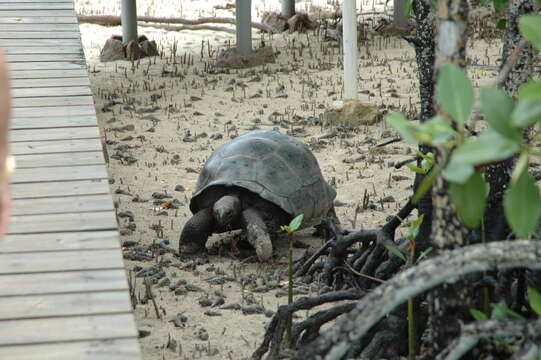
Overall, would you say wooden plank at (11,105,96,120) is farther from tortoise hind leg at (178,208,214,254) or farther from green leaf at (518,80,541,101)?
green leaf at (518,80,541,101)

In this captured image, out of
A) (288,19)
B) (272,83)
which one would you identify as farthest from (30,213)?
(288,19)

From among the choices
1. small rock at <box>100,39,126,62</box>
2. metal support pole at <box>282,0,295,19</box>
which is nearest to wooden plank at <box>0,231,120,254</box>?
small rock at <box>100,39,126,62</box>

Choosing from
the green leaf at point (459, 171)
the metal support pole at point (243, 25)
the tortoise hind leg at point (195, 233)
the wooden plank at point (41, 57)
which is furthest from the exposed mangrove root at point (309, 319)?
the metal support pole at point (243, 25)

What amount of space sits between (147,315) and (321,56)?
23.1 ft

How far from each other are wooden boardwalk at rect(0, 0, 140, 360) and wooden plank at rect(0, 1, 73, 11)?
5.03 feet

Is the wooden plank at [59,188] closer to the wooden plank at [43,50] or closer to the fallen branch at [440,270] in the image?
the fallen branch at [440,270]

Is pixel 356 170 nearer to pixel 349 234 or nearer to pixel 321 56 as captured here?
pixel 349 234

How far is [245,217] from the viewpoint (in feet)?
18.2

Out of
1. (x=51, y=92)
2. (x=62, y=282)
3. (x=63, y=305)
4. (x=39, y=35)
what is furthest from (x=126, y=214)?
(x=63, y=305)

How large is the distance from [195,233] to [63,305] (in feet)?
8.91

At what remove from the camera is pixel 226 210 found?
17.8 feet

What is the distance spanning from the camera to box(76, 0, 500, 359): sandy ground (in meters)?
4.62

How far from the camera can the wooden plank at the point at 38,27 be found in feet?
21.6

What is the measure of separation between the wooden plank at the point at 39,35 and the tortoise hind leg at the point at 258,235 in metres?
2.01
